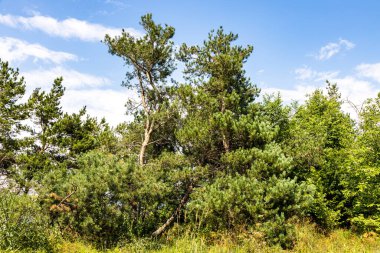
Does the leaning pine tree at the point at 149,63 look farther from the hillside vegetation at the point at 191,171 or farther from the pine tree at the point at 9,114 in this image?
the pine tree at the point at 9,114

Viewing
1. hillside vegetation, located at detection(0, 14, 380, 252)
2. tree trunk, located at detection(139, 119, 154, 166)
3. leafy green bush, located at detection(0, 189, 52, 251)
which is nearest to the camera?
leafy green bush, located at detection(0, 189, 52, 251)

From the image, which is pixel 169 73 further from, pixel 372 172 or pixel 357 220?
pixel 357 220

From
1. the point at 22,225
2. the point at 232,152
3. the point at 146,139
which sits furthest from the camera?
the point at 146,139

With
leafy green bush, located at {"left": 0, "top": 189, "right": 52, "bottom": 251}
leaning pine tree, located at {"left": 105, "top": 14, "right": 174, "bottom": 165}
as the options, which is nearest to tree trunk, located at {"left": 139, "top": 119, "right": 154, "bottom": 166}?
leaning pine tree, located at {"left": 105, "top": 14, "right": 174, "bottom": 165}

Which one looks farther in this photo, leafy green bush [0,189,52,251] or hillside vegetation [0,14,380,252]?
hillside vegetation [0,14,380,252]

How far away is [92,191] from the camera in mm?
11375

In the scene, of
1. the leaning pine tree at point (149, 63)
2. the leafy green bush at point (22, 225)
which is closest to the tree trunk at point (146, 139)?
the leaning pine tree at point (149, 63)

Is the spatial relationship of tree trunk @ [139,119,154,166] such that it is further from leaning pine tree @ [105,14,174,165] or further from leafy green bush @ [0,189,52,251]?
leafy green bush @ [0,189,52,251]

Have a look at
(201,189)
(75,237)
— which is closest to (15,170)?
(75,237)

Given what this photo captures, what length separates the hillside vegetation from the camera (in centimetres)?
1123

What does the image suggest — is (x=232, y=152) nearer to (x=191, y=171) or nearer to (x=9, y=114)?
(x=191, y=171)

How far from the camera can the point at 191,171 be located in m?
14.5

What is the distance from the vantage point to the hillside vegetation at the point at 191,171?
11.2m

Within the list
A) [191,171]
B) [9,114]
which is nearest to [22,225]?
[191,171]
